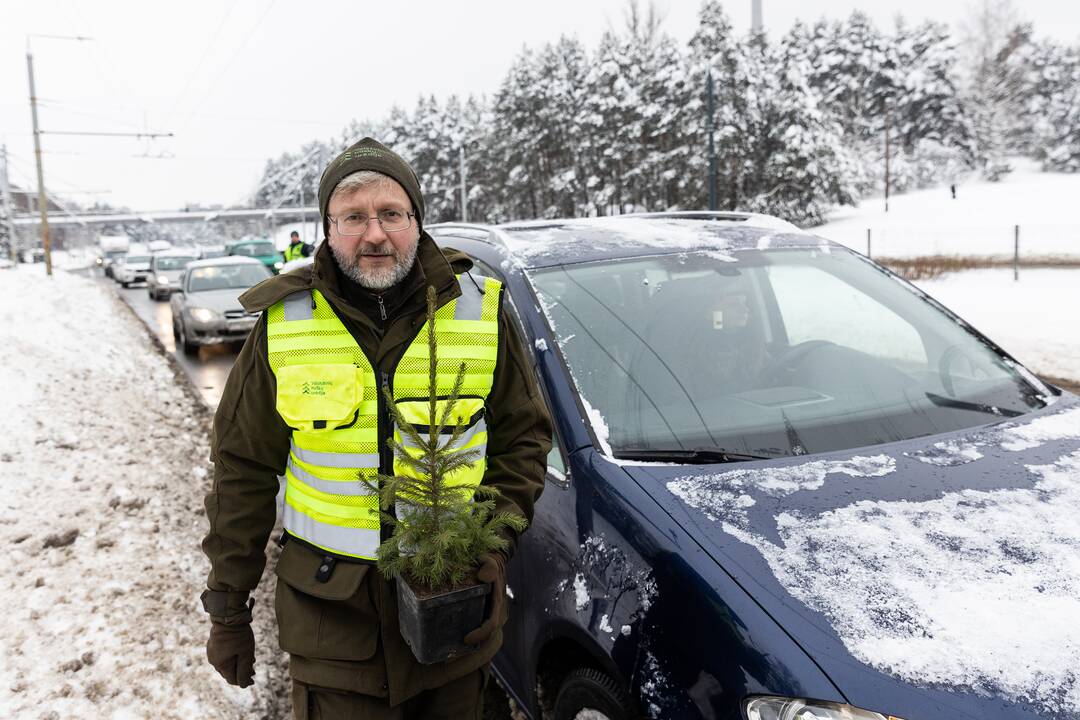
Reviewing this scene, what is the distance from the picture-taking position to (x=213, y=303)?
12.8m

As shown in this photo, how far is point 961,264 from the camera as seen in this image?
21.1m

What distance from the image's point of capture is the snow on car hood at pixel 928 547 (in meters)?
1.49

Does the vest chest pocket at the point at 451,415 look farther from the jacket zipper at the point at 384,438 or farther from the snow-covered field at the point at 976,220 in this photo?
the snow-covered field at the point at 976,220

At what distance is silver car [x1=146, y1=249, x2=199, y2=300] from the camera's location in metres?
23.8

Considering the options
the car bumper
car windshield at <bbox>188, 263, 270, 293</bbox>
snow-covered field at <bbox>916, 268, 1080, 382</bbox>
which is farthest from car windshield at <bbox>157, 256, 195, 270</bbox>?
snow-covered field at <bbox>916, 268, 1080, 382</bbox>

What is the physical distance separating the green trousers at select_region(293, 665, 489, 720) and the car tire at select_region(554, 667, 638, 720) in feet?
0.76

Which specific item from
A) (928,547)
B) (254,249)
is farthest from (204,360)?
(254,249)

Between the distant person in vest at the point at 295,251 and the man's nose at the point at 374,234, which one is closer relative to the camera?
the man's nose at the point at 374,234

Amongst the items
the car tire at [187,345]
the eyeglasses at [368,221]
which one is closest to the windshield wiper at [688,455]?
the eyeglasses at [368,221]

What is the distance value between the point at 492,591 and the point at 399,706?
0.45 metres

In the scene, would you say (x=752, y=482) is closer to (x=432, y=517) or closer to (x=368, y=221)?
(x=432, y=517)

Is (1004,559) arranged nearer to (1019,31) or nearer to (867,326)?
(867,326)

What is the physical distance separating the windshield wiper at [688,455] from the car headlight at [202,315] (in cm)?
1167

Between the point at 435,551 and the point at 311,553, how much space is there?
47cm
